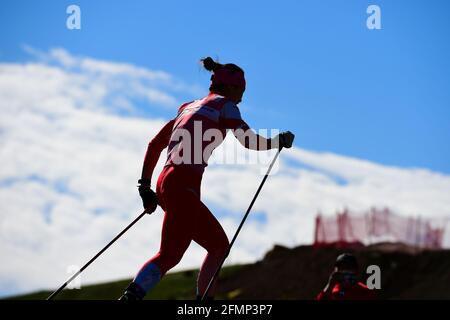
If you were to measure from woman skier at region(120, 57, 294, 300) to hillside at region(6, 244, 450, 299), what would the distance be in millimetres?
20962

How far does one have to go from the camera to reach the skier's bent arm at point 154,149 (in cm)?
803

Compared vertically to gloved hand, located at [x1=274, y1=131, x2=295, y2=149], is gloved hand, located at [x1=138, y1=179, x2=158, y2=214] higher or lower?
lower

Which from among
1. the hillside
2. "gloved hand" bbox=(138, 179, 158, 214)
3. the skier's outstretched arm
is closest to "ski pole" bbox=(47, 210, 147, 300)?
"gloved hand" bbox=(138, 179, 158, 214)

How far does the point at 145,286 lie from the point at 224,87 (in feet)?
7.06

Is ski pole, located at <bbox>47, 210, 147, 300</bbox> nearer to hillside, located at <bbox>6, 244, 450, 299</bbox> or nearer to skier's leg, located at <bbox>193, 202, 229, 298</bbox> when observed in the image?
skier's leg, located at <bbox>193, 202, 229, 298</bbox>

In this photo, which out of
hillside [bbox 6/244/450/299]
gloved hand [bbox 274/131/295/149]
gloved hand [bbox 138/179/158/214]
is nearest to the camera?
gloved hand [bbox 274/131/295/149]

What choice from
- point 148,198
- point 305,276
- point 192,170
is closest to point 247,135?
point 192,170

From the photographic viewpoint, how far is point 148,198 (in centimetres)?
789

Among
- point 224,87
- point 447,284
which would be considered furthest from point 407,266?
point 224,87

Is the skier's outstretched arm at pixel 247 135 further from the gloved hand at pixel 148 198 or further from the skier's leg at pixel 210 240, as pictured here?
the gloved hand at pixel 148 198

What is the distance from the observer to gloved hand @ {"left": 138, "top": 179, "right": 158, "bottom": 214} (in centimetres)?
788

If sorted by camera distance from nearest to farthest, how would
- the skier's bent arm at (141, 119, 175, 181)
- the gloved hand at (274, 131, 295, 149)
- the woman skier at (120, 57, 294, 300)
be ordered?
the woman skier at (120, 57, 294, 300)
the gloved hand at (274, 131, 295, 149)
the skier's bent arm at (141, 119, 175, 181)

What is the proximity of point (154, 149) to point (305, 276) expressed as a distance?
85.2 feet
